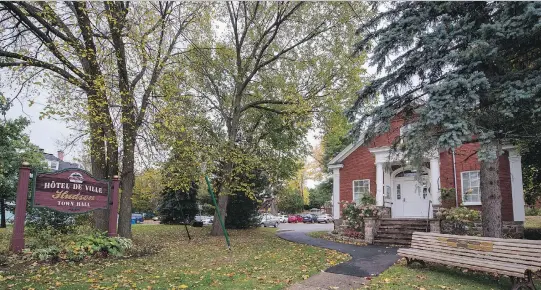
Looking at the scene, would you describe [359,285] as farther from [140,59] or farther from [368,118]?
[140,59]

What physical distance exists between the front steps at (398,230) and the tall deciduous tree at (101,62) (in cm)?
985

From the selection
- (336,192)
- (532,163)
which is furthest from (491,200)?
(336,192)

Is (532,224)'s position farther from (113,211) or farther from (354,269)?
(113,211)

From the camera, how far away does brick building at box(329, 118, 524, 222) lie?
45.9 feet

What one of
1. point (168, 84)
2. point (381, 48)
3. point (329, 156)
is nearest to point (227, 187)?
point (168, 84)

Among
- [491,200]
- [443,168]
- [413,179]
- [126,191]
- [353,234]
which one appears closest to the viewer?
[491,200]

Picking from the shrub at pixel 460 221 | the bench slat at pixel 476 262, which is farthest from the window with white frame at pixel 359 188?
the bench slat at pixel 476 262

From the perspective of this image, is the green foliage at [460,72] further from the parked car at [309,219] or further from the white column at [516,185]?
the parked car at [309,219]

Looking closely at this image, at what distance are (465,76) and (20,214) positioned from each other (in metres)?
10.7

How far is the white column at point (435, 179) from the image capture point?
15.0 metres

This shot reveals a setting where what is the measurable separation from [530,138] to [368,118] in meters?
3.92

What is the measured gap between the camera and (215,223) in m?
17.2

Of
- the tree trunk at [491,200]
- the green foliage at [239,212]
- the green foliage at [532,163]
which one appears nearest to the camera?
the tree trunk at [491,200]

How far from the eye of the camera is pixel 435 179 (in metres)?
15.2
